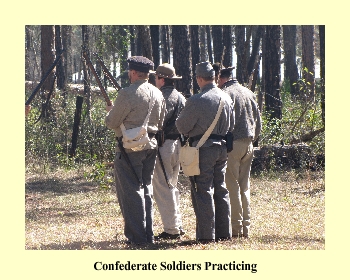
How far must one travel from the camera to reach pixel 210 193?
25.2ft

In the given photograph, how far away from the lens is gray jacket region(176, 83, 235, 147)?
301 inches

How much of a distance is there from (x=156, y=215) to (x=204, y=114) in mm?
3014

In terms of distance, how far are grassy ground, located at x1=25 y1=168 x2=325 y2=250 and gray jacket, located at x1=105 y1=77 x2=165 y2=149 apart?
139 centimetres

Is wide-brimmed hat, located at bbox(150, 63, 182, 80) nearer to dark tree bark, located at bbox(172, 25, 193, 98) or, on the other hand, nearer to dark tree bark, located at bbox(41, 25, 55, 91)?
dark tree bark, located at bbox(172, 25, 193, 98)

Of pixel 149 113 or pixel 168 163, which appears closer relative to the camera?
pixel 149 113

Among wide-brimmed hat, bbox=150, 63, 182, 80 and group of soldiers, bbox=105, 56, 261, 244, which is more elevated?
wide-brimmed hat, bbox=150, 63, 182, 80

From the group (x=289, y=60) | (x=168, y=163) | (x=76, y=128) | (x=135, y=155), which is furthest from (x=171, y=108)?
(x=289, y=60)

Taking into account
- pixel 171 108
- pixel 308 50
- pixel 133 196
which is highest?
pixel 308 50

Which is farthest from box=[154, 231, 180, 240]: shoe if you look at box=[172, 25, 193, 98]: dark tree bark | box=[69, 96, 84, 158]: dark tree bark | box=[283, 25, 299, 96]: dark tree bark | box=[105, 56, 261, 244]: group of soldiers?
box=[283, 25, 299, 96]: dark tree bark

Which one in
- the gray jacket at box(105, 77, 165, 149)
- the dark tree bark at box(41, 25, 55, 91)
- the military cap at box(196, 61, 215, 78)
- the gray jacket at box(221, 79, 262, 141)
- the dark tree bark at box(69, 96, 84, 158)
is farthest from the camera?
the dark tree bark at box(41, 25, 55, 91)

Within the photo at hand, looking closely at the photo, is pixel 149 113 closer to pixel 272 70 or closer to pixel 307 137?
pixel 307 137

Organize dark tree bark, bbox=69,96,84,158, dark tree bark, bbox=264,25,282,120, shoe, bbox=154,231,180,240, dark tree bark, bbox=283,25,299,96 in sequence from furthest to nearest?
dark tree bark, bbox=283,25,299,96 < dark tree bark, bbox=264,25,282,120 < dark tree bark, bbox=69,96,84,158 < shoe, bbox=154,231,180,240
